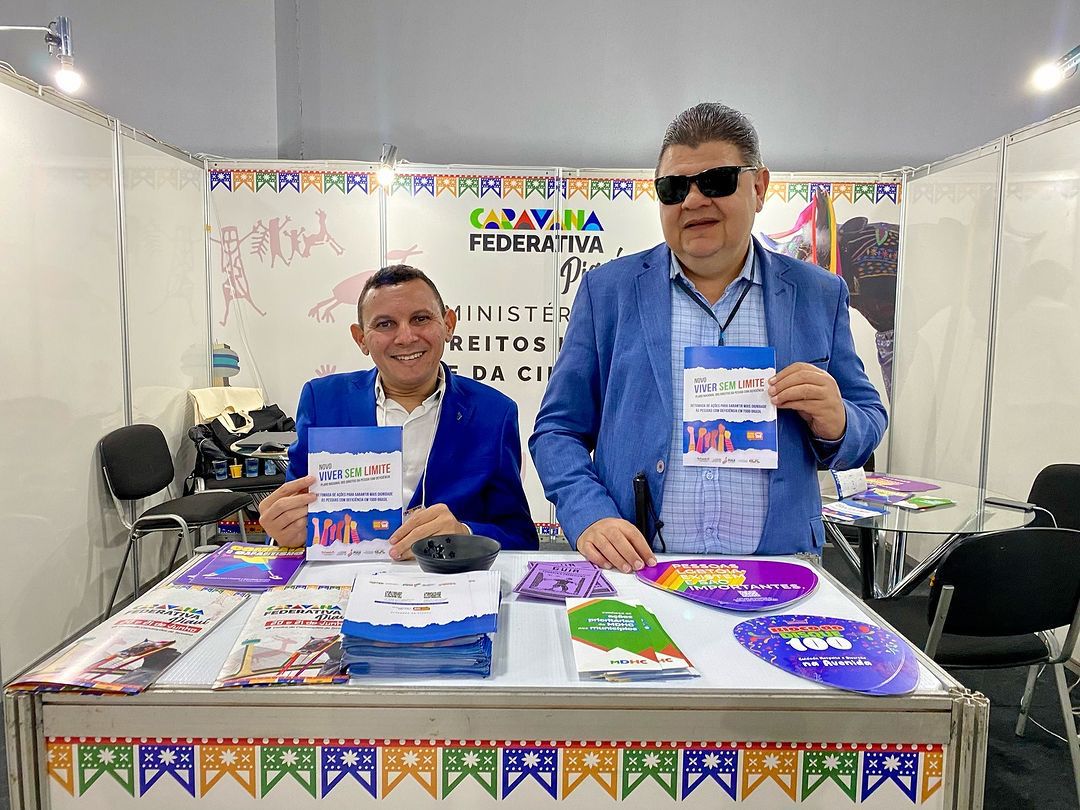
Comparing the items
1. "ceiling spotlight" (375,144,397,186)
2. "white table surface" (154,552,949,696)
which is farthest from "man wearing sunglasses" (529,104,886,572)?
"ceiling spotlight" (375,144,397,186)

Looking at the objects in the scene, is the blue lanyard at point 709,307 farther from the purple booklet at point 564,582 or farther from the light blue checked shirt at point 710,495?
the purple booklet at point 564,582

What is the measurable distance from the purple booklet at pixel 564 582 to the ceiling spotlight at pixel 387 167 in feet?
14.1

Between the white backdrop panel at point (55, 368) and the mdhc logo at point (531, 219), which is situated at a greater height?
the mdhc logo at point (531, 219)

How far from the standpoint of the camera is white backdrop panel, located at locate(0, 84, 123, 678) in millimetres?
3336

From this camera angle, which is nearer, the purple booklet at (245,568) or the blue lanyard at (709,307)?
the purple booklet at (245,568)

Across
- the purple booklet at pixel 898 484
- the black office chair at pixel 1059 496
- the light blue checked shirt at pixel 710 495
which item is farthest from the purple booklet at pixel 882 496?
the light blue checked shirt at pixel 710 495

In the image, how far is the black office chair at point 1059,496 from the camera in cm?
332

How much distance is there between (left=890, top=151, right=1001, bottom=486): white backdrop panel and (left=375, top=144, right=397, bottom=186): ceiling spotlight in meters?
3.67

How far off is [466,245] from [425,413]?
11.9 feet

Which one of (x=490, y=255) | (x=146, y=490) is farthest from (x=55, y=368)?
(x=490, y=255)

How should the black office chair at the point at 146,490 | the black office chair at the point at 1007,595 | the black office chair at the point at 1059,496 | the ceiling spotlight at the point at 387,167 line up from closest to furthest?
the black office chair at the point at 1007,595 → the black office chair at the point at 1059,496 → the black office chair at the point at 146,490 → the ceiling spotlight at the point at 387,167

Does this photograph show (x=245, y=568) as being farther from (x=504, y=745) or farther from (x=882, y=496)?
(x=882, y=496)

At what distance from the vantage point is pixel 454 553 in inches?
57.5

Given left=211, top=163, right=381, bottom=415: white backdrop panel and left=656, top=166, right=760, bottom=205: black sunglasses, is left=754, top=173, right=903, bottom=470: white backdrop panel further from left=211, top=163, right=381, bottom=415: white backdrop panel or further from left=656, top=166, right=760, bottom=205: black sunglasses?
left=656, top=166, right=760, bottom=205: black sunglasses
